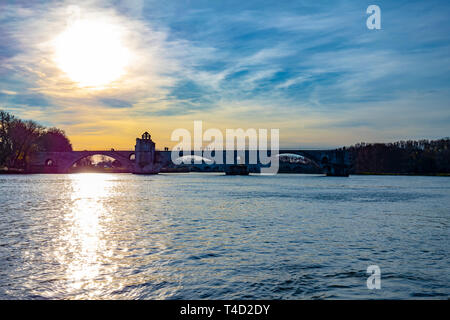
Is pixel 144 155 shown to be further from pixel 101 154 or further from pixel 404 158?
pixel 404 158

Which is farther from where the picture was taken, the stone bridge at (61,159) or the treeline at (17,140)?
the stone bridge at (61,159)

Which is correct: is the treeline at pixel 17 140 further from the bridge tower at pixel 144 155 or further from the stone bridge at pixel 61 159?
the bridge tower at pixel 144 155

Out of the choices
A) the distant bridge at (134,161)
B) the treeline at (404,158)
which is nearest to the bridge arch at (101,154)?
the distant bridge at (134,161)

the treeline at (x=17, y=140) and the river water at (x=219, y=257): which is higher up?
the treeline at (x=17, y=140)

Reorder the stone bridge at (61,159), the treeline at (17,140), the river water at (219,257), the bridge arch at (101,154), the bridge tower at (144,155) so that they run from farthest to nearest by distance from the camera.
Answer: the bridge tower at (144,155)
the bridge arch at (101,154)
the stone bridge at (61,159)
the treeline at (17,140)
the river water at (219,257)

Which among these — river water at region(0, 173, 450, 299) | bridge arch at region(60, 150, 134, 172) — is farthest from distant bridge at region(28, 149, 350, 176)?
river water at region(0, 173, 450, 299)

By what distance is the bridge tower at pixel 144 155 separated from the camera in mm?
119562

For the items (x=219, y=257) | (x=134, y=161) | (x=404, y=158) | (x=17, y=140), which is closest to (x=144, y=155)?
(x=134, y=161)

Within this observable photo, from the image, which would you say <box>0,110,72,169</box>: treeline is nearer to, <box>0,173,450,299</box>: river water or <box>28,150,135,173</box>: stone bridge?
<box>28,150,135,173</box>: stone bridge

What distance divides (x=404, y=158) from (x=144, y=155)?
85.1m

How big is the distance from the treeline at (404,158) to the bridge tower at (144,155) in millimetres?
75975

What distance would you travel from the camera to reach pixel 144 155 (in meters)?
120

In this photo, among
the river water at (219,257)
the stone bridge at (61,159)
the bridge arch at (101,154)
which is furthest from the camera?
the bridge arch at (101,154)
